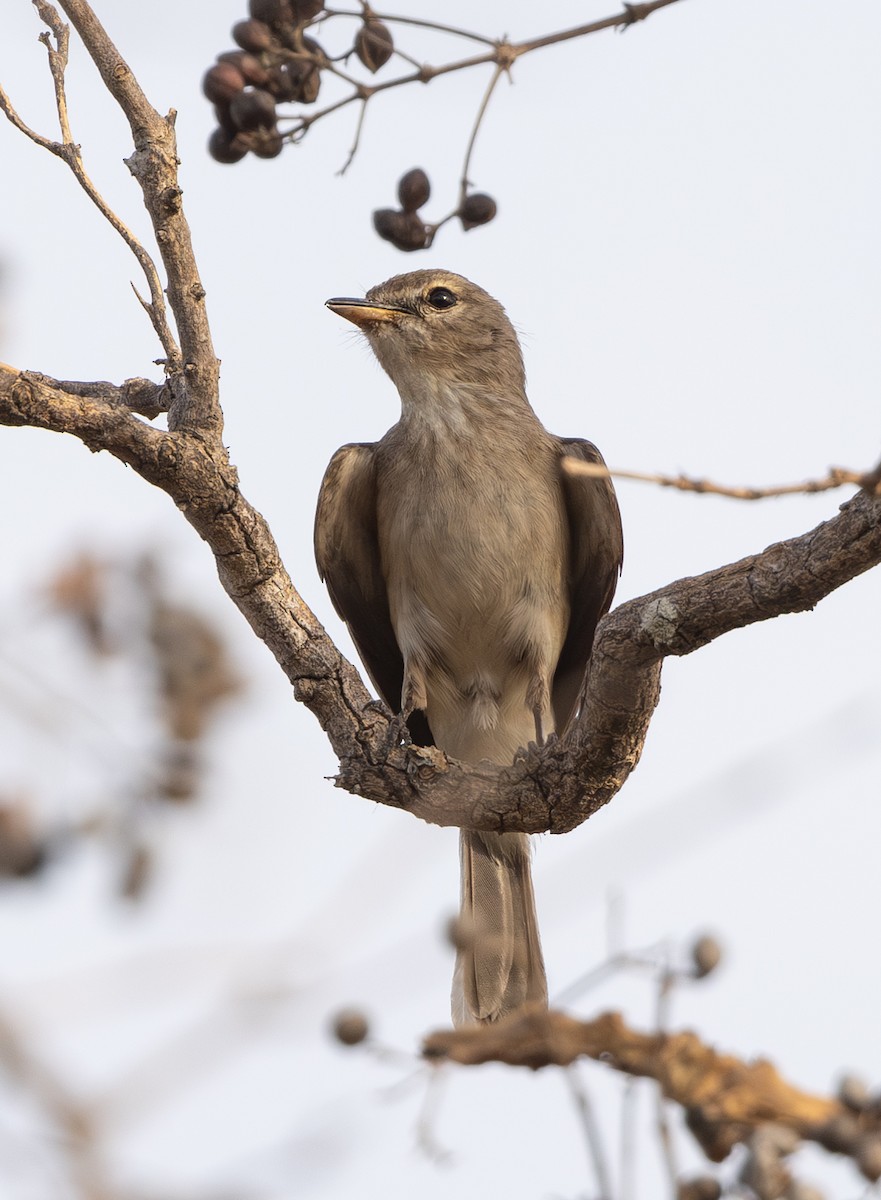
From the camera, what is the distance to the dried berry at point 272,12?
388 centimetres

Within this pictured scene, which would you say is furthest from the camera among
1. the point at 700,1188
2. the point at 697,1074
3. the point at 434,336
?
the point at 434,336

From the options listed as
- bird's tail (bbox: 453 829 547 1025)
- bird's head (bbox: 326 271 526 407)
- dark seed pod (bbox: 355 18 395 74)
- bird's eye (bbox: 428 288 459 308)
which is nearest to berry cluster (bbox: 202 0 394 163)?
dark seed pod (bbox: 355 18 395 74)

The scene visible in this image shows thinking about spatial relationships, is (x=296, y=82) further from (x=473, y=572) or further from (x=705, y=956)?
(x=473, y=572)

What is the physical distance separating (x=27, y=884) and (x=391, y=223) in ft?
7.53

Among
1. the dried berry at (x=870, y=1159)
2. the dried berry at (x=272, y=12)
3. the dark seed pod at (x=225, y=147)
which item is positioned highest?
the dried berry at (x=272, y=12)

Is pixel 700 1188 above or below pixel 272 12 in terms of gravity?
below

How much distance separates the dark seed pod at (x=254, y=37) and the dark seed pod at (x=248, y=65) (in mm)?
20

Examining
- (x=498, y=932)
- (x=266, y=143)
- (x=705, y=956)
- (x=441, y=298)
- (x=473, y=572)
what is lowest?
(x=705, y=956)

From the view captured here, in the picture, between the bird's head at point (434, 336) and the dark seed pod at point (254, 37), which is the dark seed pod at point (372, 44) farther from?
the bird's head at point (434, 336)

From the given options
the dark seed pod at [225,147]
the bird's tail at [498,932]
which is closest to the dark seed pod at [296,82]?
the dark seed pod at [225,147]

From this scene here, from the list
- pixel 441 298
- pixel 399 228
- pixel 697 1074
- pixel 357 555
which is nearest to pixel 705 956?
pixel 697 1074

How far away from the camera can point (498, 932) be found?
7094 mm

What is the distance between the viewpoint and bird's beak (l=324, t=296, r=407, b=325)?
7391 mm

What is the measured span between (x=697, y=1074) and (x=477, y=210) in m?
2.79
